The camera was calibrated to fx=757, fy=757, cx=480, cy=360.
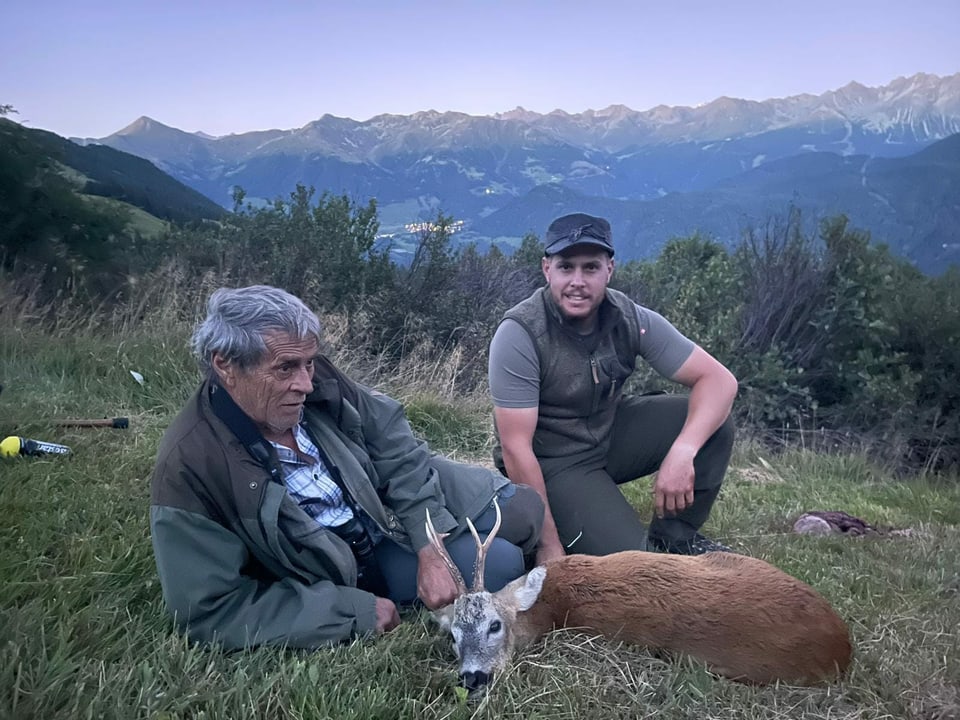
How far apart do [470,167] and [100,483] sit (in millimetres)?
33971

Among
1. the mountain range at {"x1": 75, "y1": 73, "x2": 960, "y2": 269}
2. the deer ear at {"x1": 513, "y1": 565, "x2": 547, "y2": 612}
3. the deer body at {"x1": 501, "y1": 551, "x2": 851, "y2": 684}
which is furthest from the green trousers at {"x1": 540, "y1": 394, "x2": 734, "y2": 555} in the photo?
the mountain range at {"x1": 75, "y1": 73, "x2": 960, "y2": 269}

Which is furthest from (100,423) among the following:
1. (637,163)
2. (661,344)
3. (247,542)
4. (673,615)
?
A: (637,163)

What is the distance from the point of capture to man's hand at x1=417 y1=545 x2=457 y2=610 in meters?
3.01

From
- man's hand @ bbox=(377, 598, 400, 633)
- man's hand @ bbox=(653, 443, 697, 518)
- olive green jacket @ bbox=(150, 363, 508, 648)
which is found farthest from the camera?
man's hand @ bbox=(653, 443, 697, 518)

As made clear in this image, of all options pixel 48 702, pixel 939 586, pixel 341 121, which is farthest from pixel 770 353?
pixel 341 121

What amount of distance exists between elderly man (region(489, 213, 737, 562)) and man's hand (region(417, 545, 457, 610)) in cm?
76

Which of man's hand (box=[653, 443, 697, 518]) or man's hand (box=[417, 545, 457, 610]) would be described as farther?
man's hand (box=[653, 443, 697, 518])

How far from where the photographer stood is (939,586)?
12.2ft

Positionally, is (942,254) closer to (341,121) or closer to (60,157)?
(60,157)

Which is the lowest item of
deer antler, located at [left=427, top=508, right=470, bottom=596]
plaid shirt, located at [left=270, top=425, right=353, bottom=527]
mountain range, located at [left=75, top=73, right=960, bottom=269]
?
deer antler, located at [left=427, top=508, right=470, bottom=596]

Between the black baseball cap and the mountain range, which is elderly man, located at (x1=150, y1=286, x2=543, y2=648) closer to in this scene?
the black baseball cap

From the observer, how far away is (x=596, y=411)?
4184 mm

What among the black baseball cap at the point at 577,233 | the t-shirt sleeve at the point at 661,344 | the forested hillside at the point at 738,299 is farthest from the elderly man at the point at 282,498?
the forested hillside at the point at 738,299

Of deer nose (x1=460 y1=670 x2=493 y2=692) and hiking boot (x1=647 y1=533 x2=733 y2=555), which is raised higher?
deer nose (x1=460 y1=670 x2=493 y2=692)
